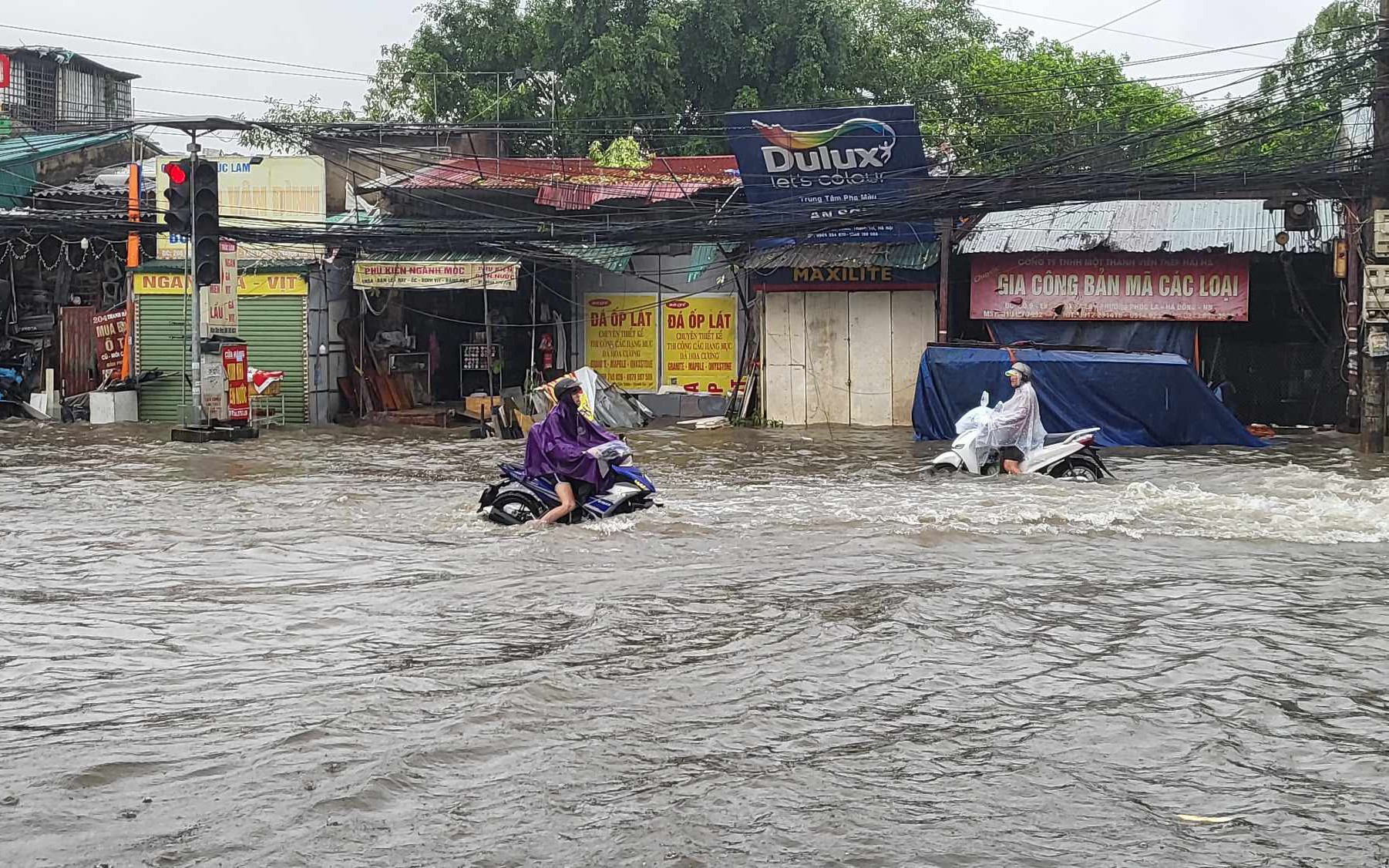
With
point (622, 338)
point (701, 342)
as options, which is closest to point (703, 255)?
point (701, 342)

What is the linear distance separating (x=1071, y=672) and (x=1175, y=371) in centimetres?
1357

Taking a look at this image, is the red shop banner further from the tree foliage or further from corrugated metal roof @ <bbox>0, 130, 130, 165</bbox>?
corrugated metal roof @ <bbox>0, 130, 130, 165</bbox>

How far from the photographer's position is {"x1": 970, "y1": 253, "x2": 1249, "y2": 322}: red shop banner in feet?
72.2

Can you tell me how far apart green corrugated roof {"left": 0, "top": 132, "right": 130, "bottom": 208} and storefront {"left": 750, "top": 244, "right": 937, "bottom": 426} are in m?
12.2

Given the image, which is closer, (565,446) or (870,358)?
(565,446)

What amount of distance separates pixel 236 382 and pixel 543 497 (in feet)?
38.7

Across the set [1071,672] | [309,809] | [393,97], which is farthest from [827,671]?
[393,97]

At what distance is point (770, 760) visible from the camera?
5.86m

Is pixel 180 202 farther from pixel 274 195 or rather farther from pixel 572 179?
pixel 572 179

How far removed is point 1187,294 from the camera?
22.1 metres

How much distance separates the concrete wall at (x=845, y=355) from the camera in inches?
937

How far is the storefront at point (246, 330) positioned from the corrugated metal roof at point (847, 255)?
7.87 meters

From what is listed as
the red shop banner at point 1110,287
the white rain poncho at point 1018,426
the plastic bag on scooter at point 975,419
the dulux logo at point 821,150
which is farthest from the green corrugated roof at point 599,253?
the white rain poncho at point 1018,426

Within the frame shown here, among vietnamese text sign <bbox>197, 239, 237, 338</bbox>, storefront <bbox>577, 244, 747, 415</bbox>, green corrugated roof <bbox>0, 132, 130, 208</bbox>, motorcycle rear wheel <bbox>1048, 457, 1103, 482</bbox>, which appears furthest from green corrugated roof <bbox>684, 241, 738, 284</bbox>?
green corrugated roof <bbox>0, 132, 130, 208</bbox>
